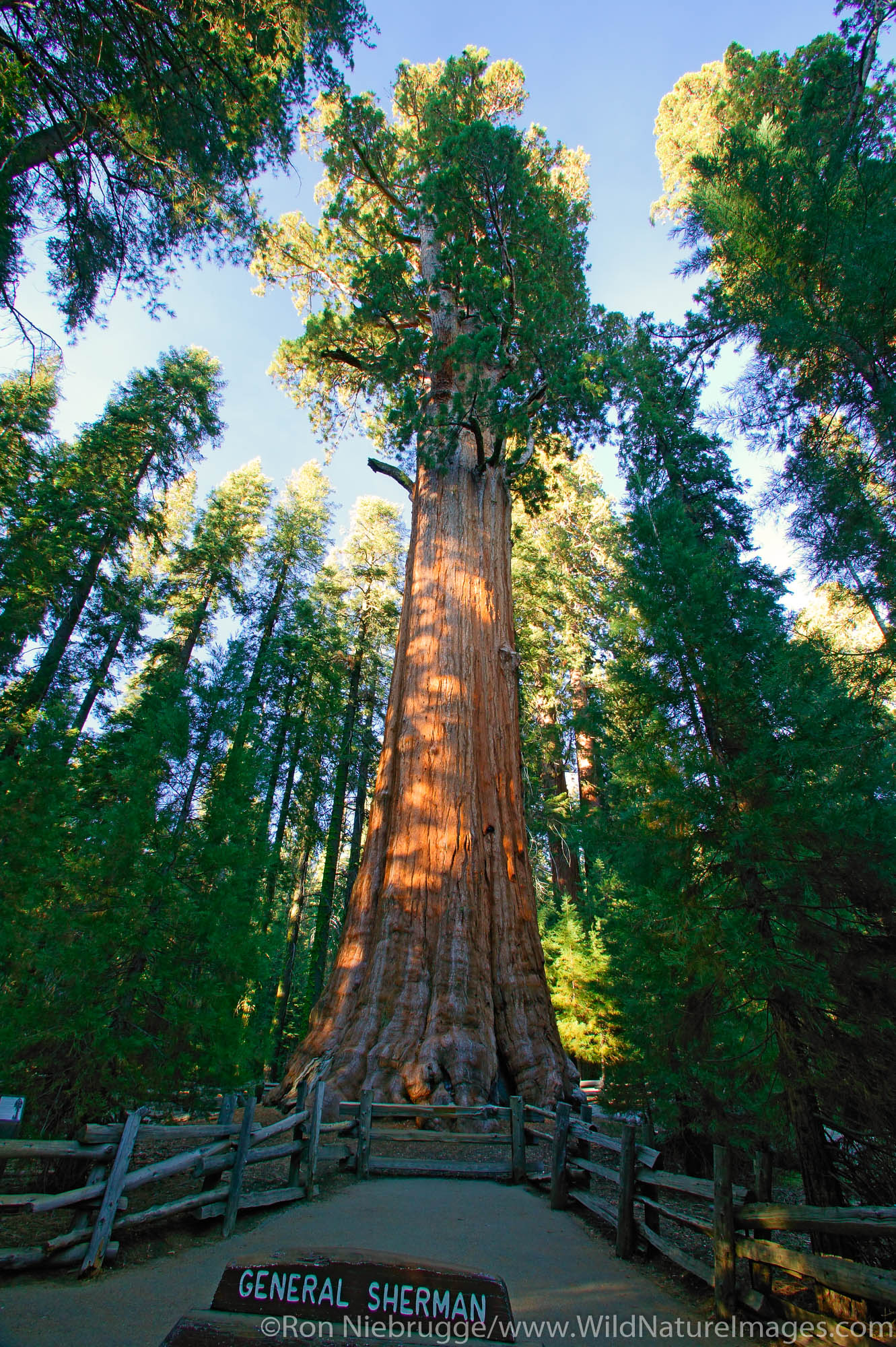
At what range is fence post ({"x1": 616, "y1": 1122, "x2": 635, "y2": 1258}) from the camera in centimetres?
394

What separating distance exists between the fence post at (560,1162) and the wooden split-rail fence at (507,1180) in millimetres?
11

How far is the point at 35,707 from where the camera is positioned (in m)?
12.2

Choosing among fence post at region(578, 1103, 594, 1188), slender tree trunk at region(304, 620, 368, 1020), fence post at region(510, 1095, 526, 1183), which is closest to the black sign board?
fence post at region(578, 1103, 594, 1188)

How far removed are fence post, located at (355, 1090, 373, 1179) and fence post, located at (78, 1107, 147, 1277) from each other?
2.51 metres

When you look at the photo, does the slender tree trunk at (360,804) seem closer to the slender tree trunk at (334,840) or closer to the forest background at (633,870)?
the slender tree trunk at (334,840)

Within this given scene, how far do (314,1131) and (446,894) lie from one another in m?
2.91

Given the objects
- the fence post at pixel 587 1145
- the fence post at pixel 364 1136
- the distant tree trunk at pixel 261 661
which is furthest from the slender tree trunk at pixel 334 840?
the fence post at pixel 587 1145

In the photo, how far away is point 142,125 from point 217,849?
8.81 meters

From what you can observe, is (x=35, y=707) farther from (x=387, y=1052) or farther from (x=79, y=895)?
(x=387, y=1052)

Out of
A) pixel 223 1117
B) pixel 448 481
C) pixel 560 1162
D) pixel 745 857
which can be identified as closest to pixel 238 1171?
pixel 223 1117

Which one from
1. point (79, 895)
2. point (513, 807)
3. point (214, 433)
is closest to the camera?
point (79, 895)

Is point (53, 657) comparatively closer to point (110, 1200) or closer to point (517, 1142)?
point (110, 1200)

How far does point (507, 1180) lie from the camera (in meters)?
5.79

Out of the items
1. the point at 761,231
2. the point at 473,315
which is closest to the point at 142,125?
the point at 473,315
